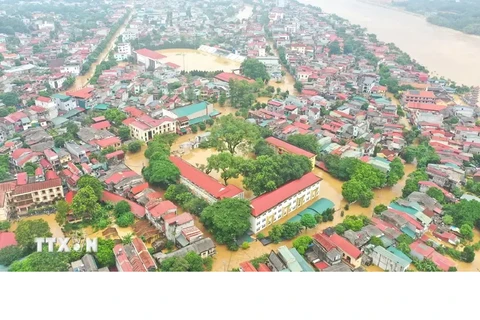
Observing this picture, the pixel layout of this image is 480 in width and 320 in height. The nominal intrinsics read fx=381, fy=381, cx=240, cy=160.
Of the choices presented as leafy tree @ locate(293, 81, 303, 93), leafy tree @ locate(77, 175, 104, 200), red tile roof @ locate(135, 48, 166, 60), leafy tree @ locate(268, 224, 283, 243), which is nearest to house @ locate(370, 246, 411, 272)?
leafy tree @ locate(268, 224, 283, 243)

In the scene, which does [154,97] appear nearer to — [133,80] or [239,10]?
[133,80]

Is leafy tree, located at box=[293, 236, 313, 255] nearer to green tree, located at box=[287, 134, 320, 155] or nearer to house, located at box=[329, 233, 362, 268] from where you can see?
house, located at box=[329, 233, 362, 268]

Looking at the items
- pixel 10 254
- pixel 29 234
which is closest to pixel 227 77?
pixel 29 234

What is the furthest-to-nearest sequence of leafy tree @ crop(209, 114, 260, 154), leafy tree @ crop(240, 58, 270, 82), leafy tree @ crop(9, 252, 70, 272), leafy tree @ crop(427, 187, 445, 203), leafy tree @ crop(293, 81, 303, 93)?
leafy tree @ crop(240, 58, 270, 82) → leafy tree @ crop(293, 81, 303, 93) → leafy tree @ crop(209, 114, 260, 154) → leafy tree @ crop(427, 187, 445, 203) → leafy tree @ crop(9, 252, 70, 272)

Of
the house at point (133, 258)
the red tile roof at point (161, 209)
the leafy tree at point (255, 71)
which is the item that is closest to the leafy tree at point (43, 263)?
the house at point (133, 258)

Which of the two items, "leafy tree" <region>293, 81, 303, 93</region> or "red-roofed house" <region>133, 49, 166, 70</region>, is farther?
"red-roofed house" <region>133, 49, 166, 70</region>

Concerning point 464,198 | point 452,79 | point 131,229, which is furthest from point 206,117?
point 452,79

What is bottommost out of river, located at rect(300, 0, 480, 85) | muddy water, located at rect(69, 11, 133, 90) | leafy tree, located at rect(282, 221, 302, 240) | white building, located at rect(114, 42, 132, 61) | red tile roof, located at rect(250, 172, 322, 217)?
muddy water, located at rect(69, 11, 133, 90)

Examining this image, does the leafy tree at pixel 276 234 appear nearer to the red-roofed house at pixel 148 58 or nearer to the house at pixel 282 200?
the house at pixel 282 200
